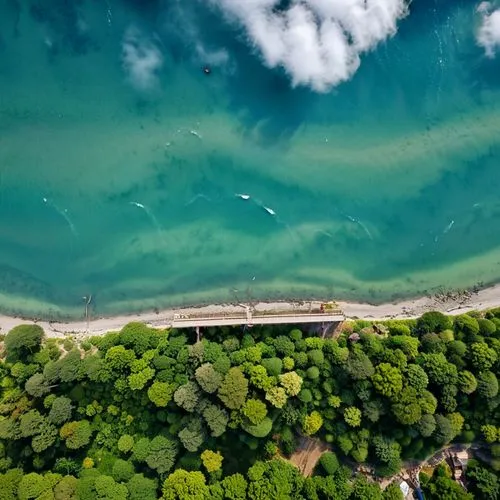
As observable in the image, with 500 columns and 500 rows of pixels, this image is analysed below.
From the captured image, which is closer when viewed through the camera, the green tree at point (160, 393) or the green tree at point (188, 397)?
the green tree at point (188, 397)

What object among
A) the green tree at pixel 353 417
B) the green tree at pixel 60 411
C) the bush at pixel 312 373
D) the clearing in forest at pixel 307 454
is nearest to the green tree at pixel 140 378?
the green tree at pixel 60 411

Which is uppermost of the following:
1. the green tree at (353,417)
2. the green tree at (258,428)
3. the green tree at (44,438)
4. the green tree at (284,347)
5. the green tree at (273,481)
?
the green tree at (284,347)

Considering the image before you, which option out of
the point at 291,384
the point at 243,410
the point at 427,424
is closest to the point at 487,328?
the point at 427,424

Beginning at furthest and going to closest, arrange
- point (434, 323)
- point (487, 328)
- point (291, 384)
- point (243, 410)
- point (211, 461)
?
point (434, 323) < point (487, 328) < point (211, 461) < point (291, 384) < point (243, 410)

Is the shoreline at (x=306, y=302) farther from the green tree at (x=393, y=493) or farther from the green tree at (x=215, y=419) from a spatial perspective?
the green tree at (x=393, y=493)

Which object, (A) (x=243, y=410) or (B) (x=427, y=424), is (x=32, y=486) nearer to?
(A) (x=243, y=410)
